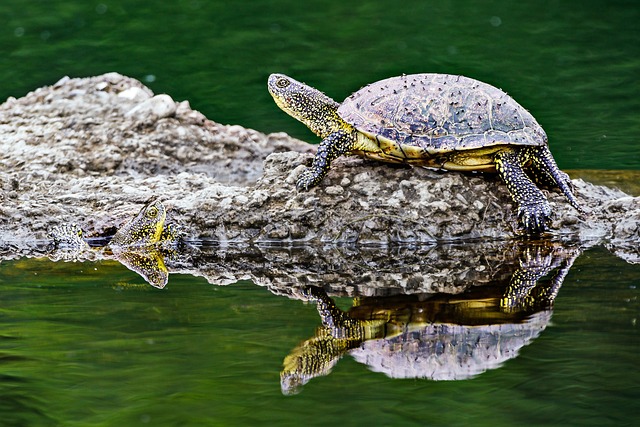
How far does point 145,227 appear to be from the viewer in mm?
5363

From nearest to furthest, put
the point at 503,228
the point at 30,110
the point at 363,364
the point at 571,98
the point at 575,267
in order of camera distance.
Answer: the point at 363,364, the point at 575,267, the point at 503,228, the point at 30,110, the point at 571,98

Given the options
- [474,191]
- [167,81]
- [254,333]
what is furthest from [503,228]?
[167,81]

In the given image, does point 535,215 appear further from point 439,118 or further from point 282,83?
point 282,83

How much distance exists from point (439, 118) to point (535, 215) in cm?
76

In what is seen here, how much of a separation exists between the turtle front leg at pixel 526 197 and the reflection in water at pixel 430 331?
94 cm

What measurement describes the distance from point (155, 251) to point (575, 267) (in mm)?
2388

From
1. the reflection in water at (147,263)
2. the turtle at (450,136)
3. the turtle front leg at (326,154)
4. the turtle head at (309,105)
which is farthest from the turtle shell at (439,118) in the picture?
the reflection in water at (147,263)

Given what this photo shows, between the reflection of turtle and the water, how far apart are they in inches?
16.3


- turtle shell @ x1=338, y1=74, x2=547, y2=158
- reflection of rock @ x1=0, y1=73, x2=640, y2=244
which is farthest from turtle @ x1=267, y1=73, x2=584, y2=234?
reflection of rock @ x1=0, y1=73, x2=640, y2=244

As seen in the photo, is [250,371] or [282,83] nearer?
[250,371]

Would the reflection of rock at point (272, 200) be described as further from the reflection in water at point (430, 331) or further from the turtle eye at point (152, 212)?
the reflection in water at point (430, 331)

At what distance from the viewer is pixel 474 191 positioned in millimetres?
5402

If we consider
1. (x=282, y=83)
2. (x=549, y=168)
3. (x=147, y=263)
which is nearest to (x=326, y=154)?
(x=282, y=83)

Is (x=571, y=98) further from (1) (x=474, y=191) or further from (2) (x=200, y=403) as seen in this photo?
(2) (x=200, y=403)
